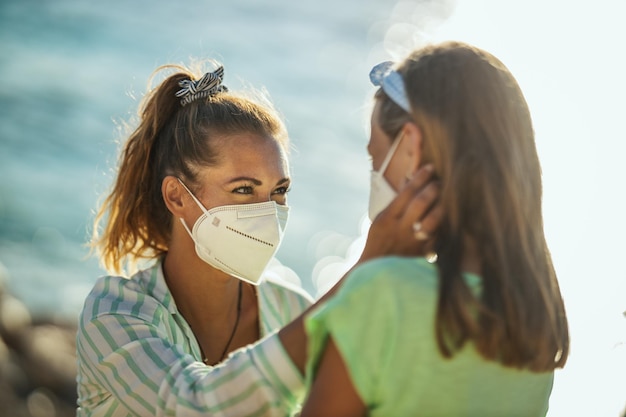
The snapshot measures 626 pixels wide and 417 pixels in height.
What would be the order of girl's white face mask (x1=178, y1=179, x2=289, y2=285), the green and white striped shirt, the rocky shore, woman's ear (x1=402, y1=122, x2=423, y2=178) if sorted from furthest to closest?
the rocky shore
girl's white face mask (x1=178, y1=179, x2=289, y2=285)
the green and white striped shirt
woman's ear (x1=402, y1=122, x2=423, y2=178)

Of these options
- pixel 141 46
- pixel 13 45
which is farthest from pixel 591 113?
pixel 13 45

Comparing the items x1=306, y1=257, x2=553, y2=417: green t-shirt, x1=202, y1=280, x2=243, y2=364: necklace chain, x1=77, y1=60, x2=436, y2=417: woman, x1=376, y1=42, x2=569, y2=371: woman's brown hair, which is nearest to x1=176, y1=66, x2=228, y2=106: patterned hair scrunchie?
x1=77, y1=60, x2=436, y2=417: woman

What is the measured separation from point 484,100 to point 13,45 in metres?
17.2

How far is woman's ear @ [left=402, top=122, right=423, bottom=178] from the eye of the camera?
2496 millimetres

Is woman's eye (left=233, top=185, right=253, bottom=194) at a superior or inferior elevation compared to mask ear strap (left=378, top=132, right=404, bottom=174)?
superior

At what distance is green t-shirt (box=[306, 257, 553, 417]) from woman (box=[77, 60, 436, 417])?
42.2 inches

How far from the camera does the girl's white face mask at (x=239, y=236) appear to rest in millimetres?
3953

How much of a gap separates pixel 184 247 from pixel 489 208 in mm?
2009

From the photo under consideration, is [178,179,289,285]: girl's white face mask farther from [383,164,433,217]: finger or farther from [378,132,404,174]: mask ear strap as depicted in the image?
[383,164,433,217]: finger

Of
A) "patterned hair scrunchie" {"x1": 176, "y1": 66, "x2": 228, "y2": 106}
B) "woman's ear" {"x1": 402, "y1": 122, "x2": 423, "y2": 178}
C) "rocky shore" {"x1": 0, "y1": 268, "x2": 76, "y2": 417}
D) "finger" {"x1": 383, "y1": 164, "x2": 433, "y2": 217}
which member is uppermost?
"patterned hair scrunchie" {"x1": 176, "y1": 66, "x2": 228, "y2": 106}

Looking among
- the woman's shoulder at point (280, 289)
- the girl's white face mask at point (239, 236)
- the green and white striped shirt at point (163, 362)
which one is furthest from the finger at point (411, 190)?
the woman's shoulder at point (280, 289)

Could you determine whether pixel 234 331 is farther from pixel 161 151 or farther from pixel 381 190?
pixel 381 190

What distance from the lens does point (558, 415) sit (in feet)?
11.4

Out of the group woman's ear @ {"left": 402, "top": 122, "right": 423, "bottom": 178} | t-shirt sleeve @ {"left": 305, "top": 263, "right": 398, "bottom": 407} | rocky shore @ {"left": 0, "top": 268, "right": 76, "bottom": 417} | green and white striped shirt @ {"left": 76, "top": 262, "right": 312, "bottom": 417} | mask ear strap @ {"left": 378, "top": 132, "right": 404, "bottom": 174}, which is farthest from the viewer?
rocky shore @ {"left": 0, "top": 268, "right": 76, "bottom": 417}
